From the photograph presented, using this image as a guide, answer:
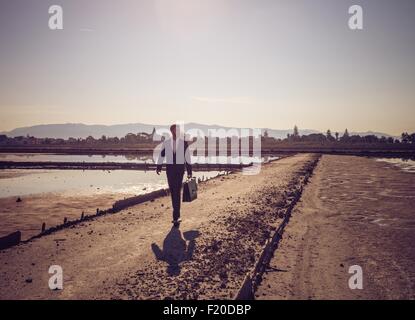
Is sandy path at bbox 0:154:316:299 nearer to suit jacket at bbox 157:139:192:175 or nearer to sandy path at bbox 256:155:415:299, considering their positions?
sandy path at bbox 256:155:415:299

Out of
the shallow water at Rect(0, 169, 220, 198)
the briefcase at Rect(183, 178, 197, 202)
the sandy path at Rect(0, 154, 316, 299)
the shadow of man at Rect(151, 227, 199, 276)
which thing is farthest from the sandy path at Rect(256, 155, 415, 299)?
the shallow water at Rect(0, 169, 220, 198)

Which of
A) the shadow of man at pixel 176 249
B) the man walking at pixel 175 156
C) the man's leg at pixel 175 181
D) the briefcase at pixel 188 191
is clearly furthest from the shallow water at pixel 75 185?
the shadow of man at pixel 176 249

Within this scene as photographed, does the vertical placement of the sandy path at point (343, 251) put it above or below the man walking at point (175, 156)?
below

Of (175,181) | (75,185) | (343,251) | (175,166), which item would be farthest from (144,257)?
(75,185)

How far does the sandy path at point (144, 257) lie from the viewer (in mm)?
5984

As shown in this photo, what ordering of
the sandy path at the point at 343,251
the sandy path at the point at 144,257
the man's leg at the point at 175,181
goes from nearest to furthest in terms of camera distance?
the sandy path at the point at 144,257
the sandy path at the point at 343,251
the man's leg at the point at 175,181

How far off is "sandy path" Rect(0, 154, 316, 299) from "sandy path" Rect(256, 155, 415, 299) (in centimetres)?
78

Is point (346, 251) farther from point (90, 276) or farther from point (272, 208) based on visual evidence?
point (90, 276)

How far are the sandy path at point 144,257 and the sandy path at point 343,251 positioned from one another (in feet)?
2.56

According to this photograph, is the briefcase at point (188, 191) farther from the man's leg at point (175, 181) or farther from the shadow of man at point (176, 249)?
the shadow of man at point (176, 249)

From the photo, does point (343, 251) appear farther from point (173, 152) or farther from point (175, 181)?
point (173, 152)

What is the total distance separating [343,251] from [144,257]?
5.17 m

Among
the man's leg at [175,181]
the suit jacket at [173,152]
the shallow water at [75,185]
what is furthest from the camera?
the shallow water at [75,185]
